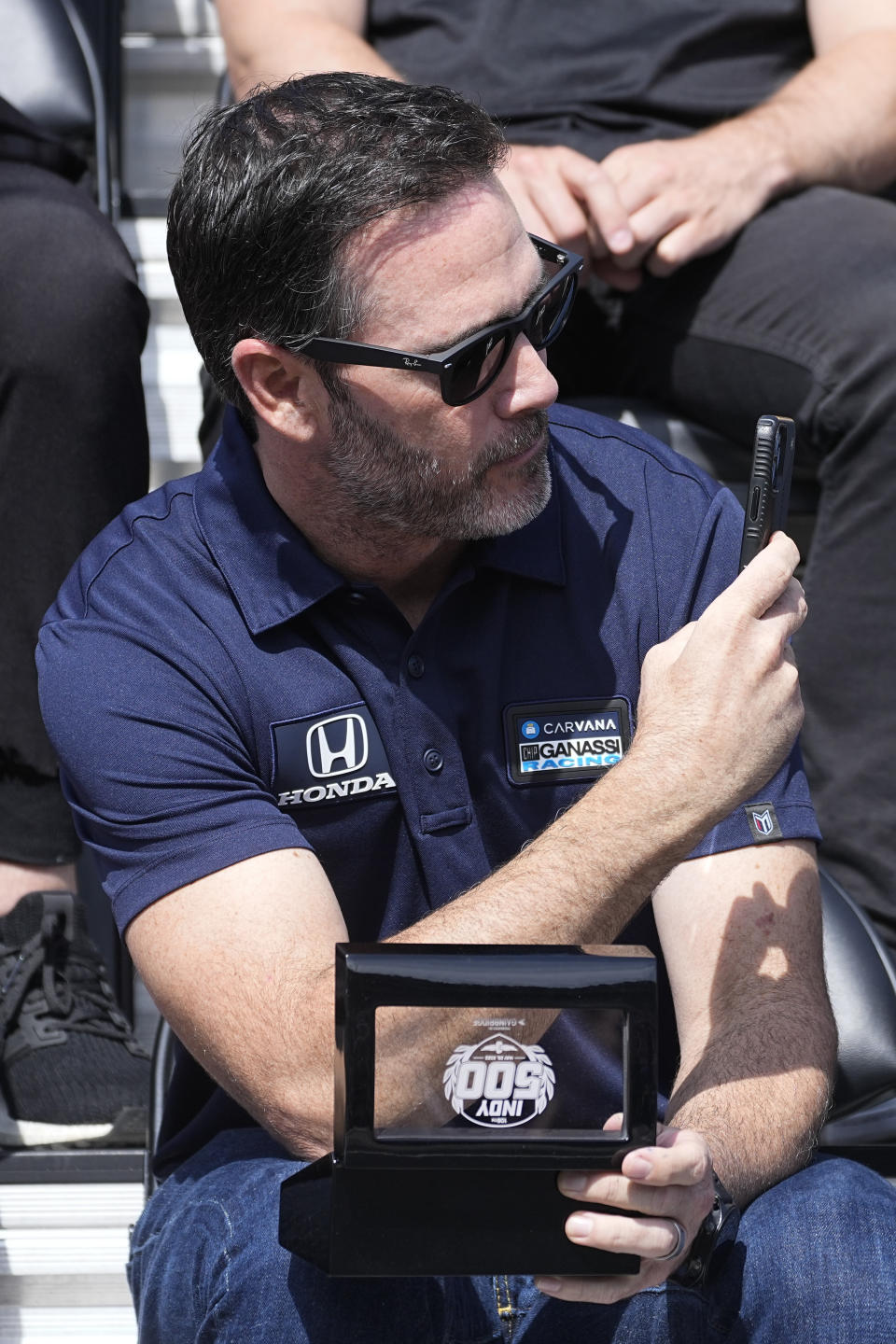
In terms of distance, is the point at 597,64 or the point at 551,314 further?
the point at 597,64

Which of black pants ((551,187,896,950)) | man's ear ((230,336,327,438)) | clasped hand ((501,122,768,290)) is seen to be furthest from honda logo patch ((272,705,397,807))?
clasped hand ((501,122,768,290))

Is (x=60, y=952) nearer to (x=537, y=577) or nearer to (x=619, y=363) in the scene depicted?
(x=537, y=577)

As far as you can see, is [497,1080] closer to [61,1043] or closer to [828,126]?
[61,1043]

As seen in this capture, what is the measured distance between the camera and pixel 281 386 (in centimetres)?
150

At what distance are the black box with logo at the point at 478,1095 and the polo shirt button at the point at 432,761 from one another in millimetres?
423

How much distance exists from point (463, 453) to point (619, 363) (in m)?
0.76

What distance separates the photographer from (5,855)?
1781mm

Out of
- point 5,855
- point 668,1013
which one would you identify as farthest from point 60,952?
point 668,1013

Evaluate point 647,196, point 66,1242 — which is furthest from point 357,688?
point 647,196

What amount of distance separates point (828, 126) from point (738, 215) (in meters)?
0.20

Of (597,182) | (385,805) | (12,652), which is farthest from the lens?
(597,182)

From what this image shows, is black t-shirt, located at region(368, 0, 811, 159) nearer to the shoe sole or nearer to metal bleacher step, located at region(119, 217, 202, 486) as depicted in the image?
metal bleacher step, located at region(119, 217, 202, 486)

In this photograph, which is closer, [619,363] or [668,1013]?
[668,1013]

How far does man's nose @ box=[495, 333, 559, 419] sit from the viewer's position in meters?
1.42
